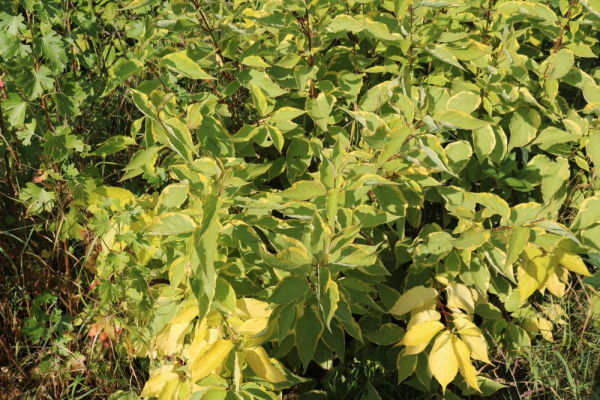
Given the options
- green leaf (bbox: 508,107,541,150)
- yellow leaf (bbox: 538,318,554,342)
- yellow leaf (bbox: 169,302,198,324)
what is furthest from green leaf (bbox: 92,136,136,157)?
yellow leaf (bbox: 538,318,554,342)

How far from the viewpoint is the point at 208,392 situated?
1659 mm

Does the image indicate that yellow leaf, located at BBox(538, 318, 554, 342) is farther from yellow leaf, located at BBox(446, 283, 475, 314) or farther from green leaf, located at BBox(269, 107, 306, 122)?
green leaf, located at BBox(269, 107, 306, 122)

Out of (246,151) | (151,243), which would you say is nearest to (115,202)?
(151,243)

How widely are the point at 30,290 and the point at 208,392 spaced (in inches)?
41.2

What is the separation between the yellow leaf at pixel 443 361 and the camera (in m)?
1.81

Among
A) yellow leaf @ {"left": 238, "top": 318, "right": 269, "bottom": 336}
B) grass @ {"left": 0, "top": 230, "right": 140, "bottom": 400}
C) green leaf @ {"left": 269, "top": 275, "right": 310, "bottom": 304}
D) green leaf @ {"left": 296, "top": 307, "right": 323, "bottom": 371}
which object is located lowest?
grass @ {"left": 0, "top": 230, "right": 140, "bottom": 400}

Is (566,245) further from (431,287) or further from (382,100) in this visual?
(382,100)

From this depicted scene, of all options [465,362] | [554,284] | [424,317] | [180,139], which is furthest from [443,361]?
[180,139]

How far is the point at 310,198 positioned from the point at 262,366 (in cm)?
49

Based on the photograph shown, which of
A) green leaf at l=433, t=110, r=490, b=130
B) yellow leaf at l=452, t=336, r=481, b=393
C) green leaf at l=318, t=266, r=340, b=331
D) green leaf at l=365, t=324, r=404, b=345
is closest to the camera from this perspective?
green leaf at l=318, t=266, r=340, b=331

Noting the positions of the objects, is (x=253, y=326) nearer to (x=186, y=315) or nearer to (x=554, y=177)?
(x=186, y=315)

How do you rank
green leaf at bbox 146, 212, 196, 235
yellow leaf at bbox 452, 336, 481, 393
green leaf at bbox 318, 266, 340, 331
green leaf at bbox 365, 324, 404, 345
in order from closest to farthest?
green leaf at bbox 318, 266, 340, 331 < green leaf at bbox 146, 212, 196, 235 < yellow leaf at bbox 452, 336, 481, 393 < green leaf at bbox 365, 324, 404, 345

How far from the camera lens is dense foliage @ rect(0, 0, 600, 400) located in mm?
1680

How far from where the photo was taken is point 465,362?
183 cm
